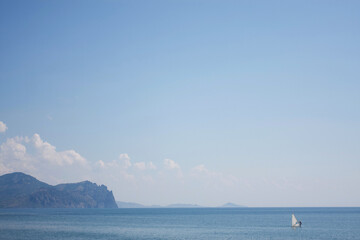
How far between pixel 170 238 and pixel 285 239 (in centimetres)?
2843

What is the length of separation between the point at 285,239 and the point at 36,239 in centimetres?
5973

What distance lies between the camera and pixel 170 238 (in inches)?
3374

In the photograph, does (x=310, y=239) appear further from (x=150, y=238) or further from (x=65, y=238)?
(x=65, y=238)

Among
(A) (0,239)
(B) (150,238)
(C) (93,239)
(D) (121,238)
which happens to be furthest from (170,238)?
(A) (0,239)

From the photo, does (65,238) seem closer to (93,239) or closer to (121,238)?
(93,239)

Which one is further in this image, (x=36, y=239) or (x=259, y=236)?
(x=259, y=236)

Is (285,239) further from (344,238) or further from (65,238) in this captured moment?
(65,238)

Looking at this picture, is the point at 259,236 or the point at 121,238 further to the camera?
the point at 259,236

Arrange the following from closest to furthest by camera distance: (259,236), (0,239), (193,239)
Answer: (0,239)
(193,239)
(259,236)

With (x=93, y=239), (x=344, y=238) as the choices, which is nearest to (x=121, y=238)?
(x=93, y=239)

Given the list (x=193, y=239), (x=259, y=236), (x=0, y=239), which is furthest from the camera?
(x=259, y=236)

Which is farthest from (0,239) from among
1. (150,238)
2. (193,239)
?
(193,239)

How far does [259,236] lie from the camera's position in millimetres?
91500

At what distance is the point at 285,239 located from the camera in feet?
279
